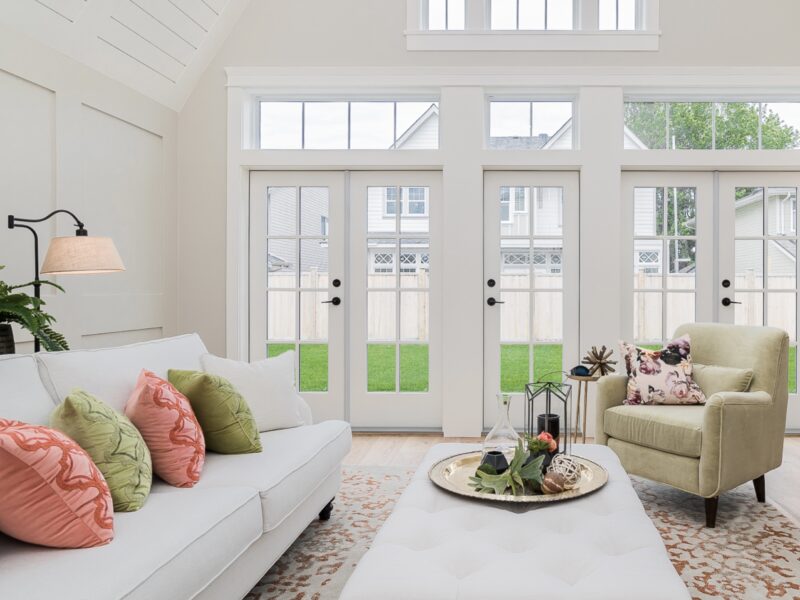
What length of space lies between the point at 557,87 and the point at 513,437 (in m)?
3.11

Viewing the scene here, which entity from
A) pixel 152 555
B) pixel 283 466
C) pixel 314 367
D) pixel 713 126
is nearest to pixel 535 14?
pixel 713 126

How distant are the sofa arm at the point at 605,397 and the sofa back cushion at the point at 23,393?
8.19ft

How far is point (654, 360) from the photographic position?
3271mm

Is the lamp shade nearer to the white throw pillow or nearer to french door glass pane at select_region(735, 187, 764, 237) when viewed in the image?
the white throw pillow

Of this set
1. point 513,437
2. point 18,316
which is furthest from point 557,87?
point 18,316

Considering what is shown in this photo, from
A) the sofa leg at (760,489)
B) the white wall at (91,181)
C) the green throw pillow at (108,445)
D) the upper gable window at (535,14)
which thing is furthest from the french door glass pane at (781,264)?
the green throw pillow at (108,445)

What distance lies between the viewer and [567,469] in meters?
2.00

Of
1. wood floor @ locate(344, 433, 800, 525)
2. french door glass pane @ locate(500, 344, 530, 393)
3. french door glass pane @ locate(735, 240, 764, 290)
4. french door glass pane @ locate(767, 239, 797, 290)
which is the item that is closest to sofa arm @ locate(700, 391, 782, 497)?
wood floor @ locate(344, 433, 800, 525)

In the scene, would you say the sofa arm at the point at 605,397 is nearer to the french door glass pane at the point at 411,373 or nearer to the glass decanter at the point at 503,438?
the glass decanter at the point at 503,438

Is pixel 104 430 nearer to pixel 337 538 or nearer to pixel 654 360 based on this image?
pixel 337 538

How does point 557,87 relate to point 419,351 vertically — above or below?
above

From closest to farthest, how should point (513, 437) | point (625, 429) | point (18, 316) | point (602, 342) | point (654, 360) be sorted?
1. point (513, 437)
2. point (18, 316)
3. point (625, 429)
4. point (654, 360)
5. point (602, 342)

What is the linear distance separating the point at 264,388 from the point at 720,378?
224 cm

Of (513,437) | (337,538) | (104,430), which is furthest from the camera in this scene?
(337,538)
